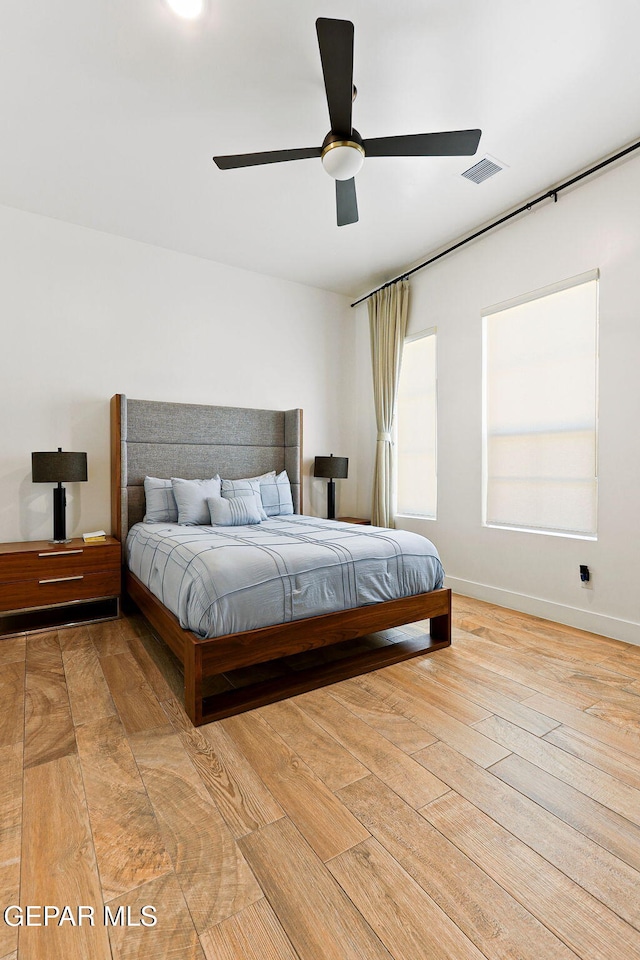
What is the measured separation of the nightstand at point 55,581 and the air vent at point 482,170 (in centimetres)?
342

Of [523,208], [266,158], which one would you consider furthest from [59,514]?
[523,208]

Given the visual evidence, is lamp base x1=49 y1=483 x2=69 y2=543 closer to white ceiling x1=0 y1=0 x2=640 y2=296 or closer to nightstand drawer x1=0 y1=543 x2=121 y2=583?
nightstand drawer x1=0 y1=543 x2=121 y2=583

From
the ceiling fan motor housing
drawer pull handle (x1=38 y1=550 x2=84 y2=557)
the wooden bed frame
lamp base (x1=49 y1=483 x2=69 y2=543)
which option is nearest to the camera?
the wooden bed frame

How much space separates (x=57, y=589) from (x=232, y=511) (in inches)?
49.5

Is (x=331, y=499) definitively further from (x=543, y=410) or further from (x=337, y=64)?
(x=337, y=64)

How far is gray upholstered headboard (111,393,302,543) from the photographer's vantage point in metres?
3.65

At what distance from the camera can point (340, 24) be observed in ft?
5.34

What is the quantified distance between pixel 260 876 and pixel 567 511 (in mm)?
2825

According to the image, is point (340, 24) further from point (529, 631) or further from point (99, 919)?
point (529, 631)

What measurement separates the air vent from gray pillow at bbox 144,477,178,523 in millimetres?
3029

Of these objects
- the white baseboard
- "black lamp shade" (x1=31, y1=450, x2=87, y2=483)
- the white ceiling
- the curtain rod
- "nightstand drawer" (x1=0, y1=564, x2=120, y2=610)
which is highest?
the white ceiling

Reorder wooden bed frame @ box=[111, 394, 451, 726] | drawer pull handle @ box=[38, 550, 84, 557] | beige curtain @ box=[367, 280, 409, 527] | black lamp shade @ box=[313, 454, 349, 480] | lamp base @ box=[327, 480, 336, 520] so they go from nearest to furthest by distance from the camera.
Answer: wooden bed frame @ box=[111, 394, 451, 726] < drawer pull handle @ box=[38, 550, 84, 557] < beige curtain @ box=[367, 280, 409, 527] < black lamp shade @ box=[313, 454, 349, 480] < lamp base @ box=[327, 480, 336, 520]

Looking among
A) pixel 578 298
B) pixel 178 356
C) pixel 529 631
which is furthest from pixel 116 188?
pixel 529 631

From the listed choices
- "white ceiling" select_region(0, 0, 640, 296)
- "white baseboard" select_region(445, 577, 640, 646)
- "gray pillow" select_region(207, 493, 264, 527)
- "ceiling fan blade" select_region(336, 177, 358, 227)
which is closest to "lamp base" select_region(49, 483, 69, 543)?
"gray pillow" select_region(207, 493, 264, 527)
